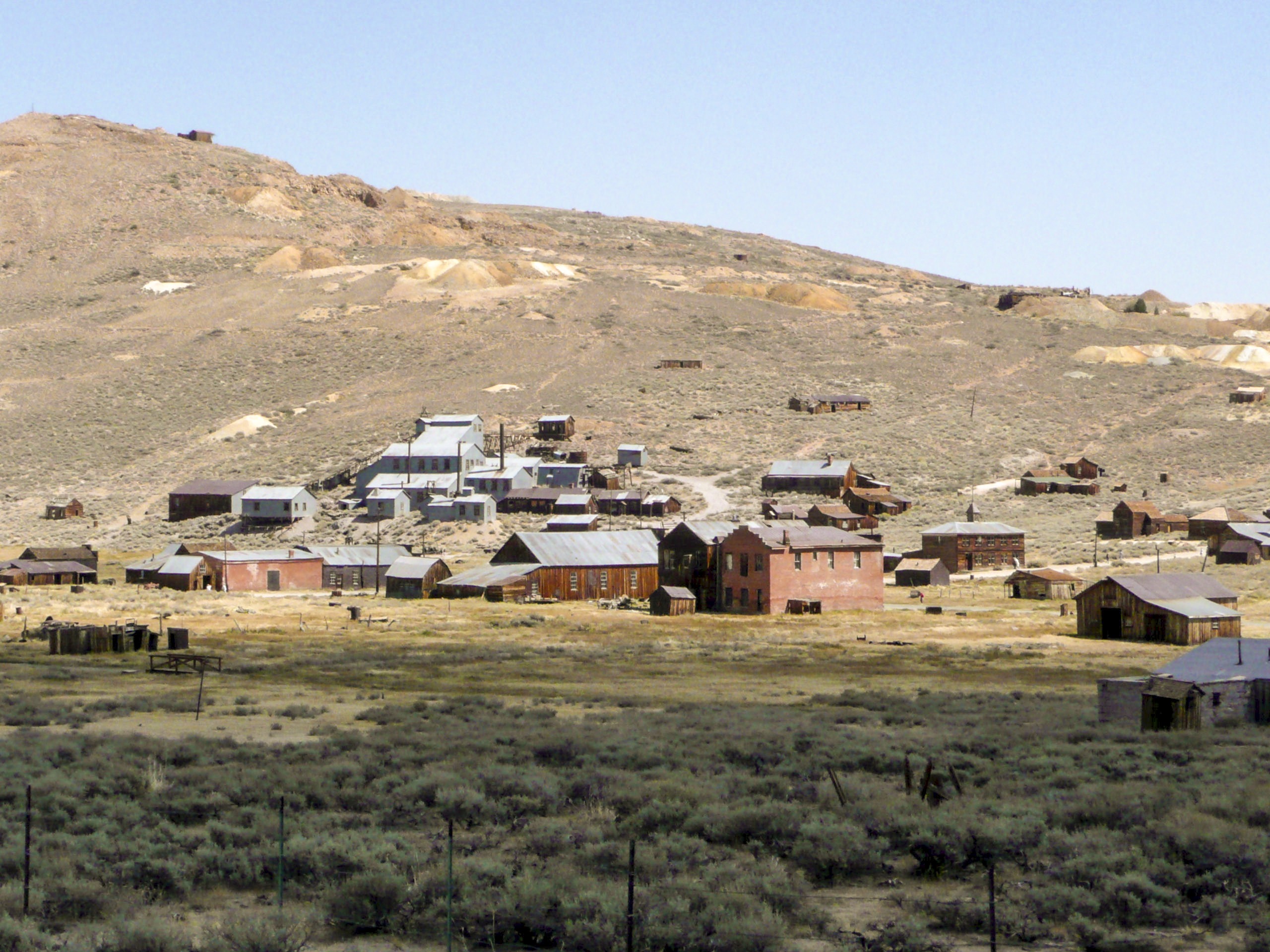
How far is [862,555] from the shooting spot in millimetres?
68625

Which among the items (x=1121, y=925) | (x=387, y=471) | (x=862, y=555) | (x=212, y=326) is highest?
(x=212, y=326)

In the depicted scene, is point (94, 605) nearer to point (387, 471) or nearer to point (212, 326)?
point (387, 471)

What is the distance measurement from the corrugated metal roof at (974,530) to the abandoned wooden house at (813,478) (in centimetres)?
2004

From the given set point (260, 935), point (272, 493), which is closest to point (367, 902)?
point (260, 935)

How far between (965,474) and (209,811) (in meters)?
102

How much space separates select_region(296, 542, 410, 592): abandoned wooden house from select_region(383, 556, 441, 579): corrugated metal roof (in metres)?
4.16

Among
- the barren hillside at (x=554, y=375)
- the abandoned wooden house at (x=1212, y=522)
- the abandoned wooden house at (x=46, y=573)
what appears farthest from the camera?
the barren hillside at (x=554, y=375)

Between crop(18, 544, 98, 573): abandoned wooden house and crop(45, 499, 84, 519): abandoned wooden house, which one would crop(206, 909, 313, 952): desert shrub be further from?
crop(45, 499, 84, 519): abandoned wooden house

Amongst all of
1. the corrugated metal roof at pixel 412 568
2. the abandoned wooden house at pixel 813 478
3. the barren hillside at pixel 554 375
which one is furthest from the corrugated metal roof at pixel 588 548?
the abandoned wooden house at pixel 813 478

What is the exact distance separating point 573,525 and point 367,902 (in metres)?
78.3

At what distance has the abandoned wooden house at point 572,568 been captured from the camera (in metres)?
74.0

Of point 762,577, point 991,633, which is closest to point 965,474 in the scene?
point 762,577

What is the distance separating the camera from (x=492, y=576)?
73750 mm

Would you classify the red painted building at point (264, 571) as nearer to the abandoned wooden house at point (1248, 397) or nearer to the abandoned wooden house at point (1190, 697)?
the abandoned wooden house at point (1190, 697)
